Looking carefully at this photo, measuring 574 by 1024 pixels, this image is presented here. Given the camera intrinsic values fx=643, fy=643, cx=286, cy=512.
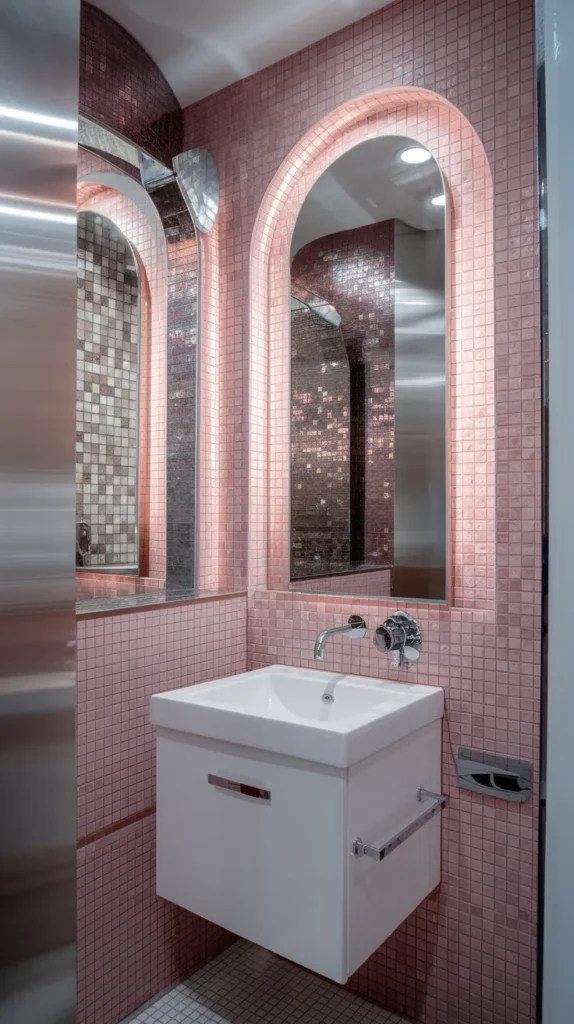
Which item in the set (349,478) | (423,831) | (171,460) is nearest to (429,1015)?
(423,831)

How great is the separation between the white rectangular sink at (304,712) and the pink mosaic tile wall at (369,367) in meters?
0.38

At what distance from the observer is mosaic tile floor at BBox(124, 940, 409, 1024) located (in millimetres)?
1717

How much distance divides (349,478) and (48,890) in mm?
1705

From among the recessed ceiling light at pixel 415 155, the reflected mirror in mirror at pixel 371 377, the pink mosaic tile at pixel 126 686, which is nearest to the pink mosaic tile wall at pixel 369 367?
the reflected mirror in mirror at pixel 371 377

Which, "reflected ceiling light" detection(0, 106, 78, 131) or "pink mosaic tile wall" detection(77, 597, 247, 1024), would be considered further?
"pink mosaic tile wall" detection(77, 597, 247, 1024)

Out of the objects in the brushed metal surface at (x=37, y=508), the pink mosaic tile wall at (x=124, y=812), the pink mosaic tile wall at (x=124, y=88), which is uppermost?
the pink mosaic tile wall at (x=124, y=88)

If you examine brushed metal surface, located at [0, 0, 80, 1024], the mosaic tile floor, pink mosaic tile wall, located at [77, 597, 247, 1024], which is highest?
brushed metal surface, located at [0, 0, 80, 1024]

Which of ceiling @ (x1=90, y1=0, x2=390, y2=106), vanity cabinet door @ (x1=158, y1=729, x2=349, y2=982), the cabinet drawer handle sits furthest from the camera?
ceiling @ (x1=90, y1=0, x2=390, y2=106)

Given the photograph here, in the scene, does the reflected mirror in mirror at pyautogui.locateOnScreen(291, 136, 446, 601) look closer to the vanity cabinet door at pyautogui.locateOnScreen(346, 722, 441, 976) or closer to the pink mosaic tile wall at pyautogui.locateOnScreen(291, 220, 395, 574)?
the pink mosaic tile wall at pyautogui.locateOnScreen(291, 220, 395, 574)

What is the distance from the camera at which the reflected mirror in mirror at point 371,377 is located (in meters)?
1.76

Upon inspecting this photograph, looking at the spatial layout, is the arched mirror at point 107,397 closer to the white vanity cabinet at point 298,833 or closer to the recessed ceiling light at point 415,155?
the white vanity cabinet at point 298,833

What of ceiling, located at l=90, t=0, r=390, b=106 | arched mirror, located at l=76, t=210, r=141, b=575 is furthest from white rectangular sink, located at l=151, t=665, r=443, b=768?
ceiling, located at l=90, t=0, r=390, b=106

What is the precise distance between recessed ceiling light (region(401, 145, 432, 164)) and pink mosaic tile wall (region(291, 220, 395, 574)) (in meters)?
0.17

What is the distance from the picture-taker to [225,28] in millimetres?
1922
